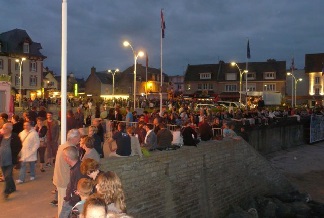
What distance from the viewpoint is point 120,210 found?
18.7 ft

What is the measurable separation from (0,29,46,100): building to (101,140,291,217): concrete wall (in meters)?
50.4

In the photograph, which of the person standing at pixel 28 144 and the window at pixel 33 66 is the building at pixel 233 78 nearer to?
the window at pixel 33 66

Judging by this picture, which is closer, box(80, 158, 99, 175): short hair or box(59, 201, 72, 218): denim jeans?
box(80, 158, 99, 175): short hair

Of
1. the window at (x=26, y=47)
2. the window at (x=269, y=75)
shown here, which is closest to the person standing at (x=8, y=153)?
the window at (x=26, y=47)

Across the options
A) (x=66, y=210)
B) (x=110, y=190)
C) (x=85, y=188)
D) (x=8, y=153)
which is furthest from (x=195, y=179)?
(x=110, y=190)

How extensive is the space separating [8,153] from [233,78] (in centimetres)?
6704

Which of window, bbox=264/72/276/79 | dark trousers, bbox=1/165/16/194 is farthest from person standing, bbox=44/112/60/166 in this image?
window, bbox=264/72/276/79

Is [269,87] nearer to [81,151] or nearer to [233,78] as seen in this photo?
[233,78]

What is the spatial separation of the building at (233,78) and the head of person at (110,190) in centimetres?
6466

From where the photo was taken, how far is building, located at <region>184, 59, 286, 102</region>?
A: 72356 mm

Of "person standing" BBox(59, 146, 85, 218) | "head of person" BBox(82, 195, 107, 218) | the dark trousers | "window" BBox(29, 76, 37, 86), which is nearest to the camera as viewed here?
"head of person" BBox(82, 195, 107, 218)

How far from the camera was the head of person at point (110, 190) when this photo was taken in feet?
18.5

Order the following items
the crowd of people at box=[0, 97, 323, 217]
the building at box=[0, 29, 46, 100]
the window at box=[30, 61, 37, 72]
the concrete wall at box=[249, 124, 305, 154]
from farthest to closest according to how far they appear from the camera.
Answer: the window at box=[30, 61, 37, 72] < the building at box=[0, 29, 46, 100] < the concrete wall at box=[249, 124, 305, 154] < the crowd of people at box=[0, 97, 323, 217]

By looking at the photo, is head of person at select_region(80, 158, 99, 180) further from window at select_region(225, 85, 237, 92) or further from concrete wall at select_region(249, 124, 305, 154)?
window at select_region(225, 85, 237, 92)
